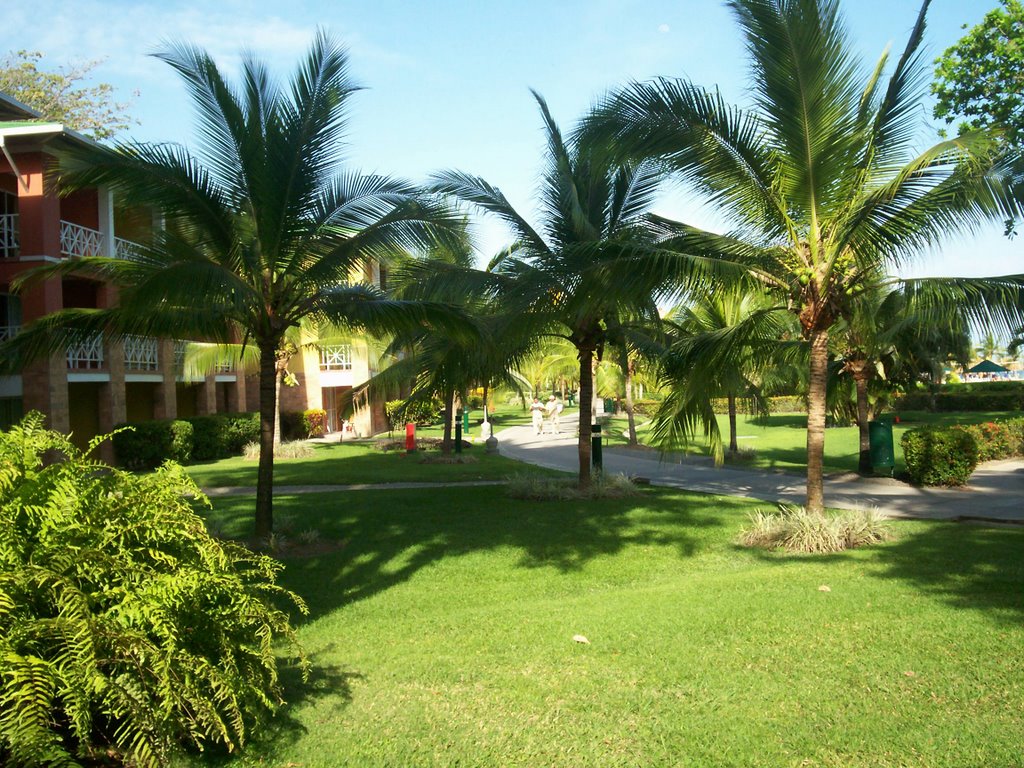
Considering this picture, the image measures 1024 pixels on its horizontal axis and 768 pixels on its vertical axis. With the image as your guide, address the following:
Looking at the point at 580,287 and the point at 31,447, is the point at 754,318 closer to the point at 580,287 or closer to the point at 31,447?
the point at 580,287

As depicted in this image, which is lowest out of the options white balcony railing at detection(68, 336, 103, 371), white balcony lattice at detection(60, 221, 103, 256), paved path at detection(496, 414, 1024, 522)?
paved path at detection(496, 414, 1024, 522)

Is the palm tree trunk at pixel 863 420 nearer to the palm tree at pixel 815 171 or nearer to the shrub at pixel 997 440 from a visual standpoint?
the shrub at pixel 997 440

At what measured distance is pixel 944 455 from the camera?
15.7 m

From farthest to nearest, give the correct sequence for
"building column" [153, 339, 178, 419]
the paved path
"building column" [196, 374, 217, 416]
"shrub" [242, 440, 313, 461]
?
"building column" [196, 374, 217, 416], "shrub" [242, 440, 313, 461], "building column" [153, 339, 178, 419], the paved path

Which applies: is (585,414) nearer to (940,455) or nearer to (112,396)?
(940,455)

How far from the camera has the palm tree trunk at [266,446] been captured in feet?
35.9

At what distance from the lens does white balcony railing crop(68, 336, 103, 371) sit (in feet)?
65.9

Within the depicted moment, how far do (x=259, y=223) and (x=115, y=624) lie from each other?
24.9ft

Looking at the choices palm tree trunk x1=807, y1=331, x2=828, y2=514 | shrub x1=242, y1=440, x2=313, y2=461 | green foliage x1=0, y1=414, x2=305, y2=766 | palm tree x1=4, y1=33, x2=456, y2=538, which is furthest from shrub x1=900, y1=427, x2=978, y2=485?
shrub x1=242, y1=440, x2=313, y2=461

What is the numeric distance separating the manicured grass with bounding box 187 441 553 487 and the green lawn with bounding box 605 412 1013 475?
6746 millimetres

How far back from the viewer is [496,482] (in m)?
18.1

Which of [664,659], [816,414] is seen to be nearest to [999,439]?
[816,414]

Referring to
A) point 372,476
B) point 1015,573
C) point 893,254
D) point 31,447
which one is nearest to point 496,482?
point 372,476

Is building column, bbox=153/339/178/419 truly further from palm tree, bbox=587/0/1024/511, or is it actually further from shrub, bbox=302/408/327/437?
palm tree, bbox=587/0/1024/511
